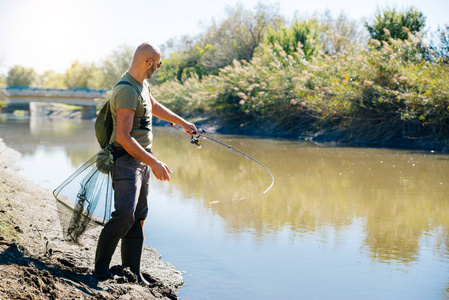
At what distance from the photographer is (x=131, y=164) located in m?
3.92

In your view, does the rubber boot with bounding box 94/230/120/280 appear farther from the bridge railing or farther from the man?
the bridge railing

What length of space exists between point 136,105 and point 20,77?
96.4 meters

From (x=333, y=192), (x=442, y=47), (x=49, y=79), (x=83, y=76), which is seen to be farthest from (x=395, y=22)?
(x=49, y=79)

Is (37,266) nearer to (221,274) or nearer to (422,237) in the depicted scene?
(221,274)

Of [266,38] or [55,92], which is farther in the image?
[55,92]

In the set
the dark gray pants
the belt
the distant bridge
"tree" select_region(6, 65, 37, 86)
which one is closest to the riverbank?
the dark gray pants

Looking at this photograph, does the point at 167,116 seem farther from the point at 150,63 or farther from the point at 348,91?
the point at 348,91

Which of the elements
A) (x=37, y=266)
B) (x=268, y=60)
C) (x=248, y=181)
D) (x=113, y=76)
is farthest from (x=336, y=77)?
(x=113, y=76)

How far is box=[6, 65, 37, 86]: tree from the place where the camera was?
306ft

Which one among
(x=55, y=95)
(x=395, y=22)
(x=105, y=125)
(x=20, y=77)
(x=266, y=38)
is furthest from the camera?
(x=20, y=77)

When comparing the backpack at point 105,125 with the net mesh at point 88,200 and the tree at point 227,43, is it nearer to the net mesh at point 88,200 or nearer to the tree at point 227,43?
the net mesh at point 88,200

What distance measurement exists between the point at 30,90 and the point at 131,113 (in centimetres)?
5788

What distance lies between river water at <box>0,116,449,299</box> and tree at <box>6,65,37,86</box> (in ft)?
286

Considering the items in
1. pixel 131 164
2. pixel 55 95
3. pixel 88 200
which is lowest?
pixel 88 200
